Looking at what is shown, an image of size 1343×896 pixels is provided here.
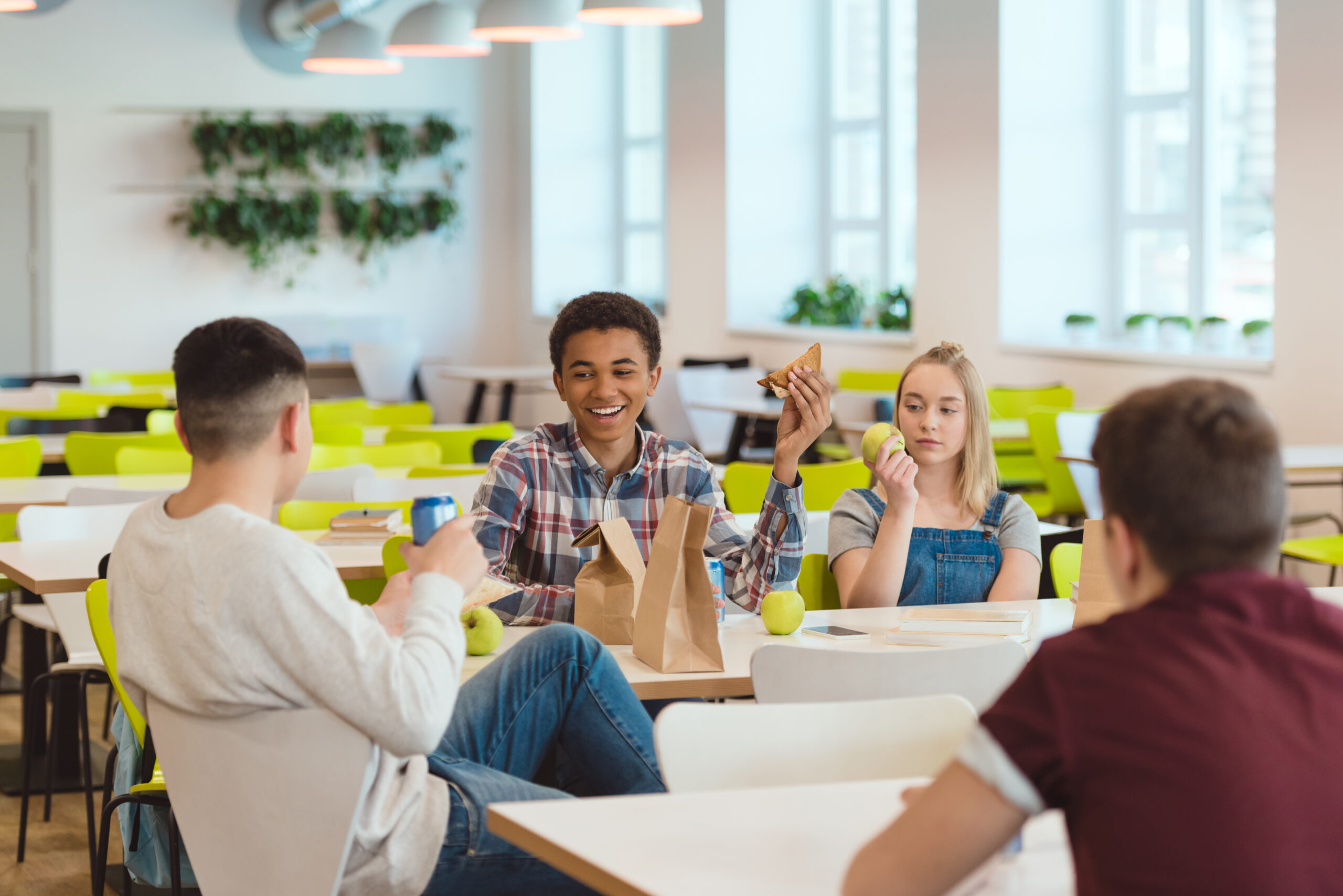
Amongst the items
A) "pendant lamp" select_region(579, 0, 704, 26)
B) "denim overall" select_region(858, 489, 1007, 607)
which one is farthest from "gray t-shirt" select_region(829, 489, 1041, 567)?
"pendant lamp" select_region(579, 0, 704, 26)

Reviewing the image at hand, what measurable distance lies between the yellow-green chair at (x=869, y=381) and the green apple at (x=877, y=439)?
455 centimetres

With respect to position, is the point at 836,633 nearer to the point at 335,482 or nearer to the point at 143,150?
the point at 335,482

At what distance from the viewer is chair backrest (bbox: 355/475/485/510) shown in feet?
12.8

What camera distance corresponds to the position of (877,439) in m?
2.68

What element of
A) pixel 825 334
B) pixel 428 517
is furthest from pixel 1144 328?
pixel 428 517

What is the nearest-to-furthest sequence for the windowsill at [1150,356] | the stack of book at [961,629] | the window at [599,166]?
the stack of book at [961,629] < the windowsill at [1150,356] < the window at [599,166]

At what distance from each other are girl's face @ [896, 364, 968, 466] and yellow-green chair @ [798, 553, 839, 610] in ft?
1.00

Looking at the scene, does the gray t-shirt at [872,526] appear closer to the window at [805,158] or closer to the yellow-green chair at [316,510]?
the yellow-green chair at [316,510]

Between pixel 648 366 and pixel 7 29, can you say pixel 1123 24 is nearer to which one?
pixel 648 366

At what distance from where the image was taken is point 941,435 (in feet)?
9.33

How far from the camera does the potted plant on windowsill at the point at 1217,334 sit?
6.23 meters

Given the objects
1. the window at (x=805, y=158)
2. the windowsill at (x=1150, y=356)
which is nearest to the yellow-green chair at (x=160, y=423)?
the windowsill at (x=1150, y=356)

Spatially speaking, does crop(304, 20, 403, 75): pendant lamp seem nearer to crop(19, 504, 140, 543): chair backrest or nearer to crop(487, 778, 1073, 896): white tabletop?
crop(19, 504, 140, 543): chair backrest

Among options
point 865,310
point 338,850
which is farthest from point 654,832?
point 865,310
